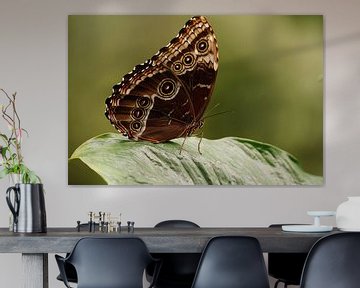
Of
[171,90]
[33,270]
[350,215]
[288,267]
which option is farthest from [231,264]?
[171,90]

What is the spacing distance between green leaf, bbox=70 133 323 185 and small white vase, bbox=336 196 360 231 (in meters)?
1.87

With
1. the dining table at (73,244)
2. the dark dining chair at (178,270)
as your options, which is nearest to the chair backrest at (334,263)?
the dining table at (73,244)

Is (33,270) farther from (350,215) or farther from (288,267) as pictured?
(288,267)

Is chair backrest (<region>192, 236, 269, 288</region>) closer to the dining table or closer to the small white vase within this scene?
the dining table

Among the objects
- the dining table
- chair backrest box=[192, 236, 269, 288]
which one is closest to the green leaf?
the dining table

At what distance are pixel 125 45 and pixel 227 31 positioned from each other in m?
0.83

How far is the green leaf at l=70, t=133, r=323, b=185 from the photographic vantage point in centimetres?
582

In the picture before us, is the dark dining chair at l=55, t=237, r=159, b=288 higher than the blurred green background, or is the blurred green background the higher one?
the blurred green background

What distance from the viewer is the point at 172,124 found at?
5.87m

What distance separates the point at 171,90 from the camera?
19.4 ft

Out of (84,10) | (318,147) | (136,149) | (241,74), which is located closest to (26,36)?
(84,10)

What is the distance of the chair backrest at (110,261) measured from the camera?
140 inches

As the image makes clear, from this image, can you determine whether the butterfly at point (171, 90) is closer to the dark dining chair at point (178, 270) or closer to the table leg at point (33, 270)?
the dark dining chair at point (178, 270)

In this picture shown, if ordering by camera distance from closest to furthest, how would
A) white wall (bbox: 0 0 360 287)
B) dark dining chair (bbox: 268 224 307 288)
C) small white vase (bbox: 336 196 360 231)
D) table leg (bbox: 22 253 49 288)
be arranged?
1. table leg (bbox: 22 253 49 288)
2. small white vase (bbox: 336 196 360 231)
3. dark dining chair (bbox: 268 224 307 288)
4. white wall (bbox: 0 0 360 287)
